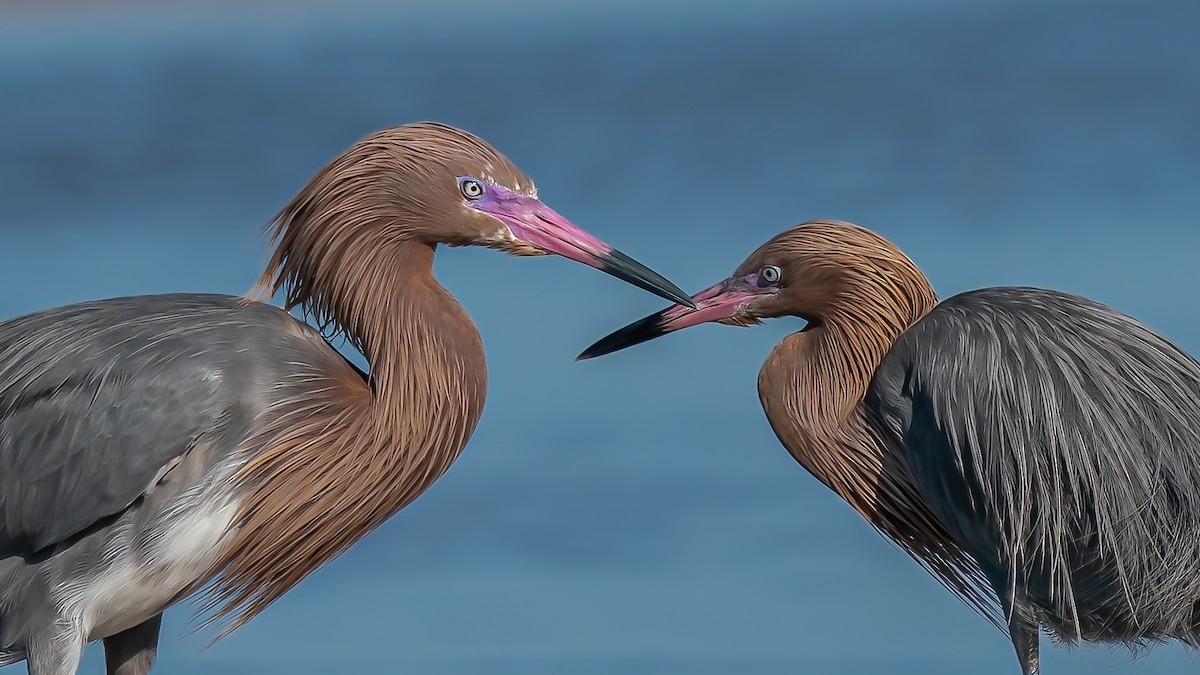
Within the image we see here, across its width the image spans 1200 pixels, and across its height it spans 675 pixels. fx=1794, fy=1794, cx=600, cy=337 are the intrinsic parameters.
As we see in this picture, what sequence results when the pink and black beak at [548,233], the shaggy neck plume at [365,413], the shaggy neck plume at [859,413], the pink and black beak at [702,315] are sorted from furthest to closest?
the pink and black beak at [702,315]
the shaggy neck plume at [859,413]
the pink and black beak at [548,233]
the shaggy neck plume at [365,413]

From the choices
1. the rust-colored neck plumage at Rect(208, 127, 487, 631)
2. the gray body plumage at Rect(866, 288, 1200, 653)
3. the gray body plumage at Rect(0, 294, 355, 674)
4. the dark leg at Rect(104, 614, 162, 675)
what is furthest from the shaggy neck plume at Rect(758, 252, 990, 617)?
the dark leg at Rect(104, 614, 162, 675)

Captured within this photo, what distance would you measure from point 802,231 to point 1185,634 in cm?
228

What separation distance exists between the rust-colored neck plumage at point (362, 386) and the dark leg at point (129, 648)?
16.4 inches

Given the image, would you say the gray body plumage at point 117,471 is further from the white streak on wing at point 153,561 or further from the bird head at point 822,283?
the bird head at point 822,283

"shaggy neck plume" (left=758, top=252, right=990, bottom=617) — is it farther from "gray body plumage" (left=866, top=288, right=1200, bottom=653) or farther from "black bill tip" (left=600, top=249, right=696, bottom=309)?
"black bill tip" (left=600, top=249, right=696, bottom=309)

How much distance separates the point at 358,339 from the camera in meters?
6.87

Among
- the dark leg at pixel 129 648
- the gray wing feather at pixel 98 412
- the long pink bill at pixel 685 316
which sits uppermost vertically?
the long pink bill at pixel 685 316

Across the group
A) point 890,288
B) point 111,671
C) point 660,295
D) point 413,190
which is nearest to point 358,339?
point 413,190

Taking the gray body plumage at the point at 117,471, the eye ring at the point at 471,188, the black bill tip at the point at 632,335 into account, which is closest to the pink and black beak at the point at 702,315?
the black bill tip at the point at 632,335

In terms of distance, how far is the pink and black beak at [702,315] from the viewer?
313 inches

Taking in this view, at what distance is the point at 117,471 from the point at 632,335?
8.99 ft

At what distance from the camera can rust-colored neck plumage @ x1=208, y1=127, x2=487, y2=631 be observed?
6621 mm

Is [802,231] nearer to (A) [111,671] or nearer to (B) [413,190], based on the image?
(B) [413,190]

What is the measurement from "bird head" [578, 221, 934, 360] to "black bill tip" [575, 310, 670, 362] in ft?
0.61
